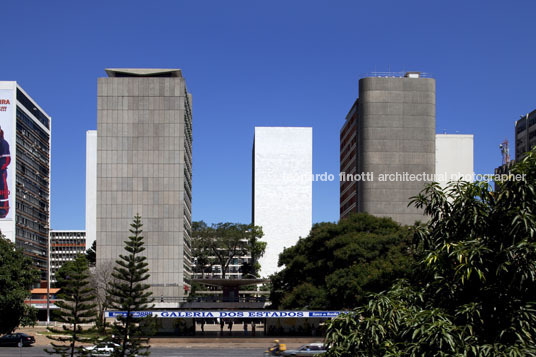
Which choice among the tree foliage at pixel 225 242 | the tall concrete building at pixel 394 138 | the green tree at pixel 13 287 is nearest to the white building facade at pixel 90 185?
the tree foliage at pixel 225 242

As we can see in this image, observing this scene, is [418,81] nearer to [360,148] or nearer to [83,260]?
[360,148]

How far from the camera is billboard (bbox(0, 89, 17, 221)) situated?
109438mm

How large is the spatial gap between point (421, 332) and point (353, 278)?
1649 inches

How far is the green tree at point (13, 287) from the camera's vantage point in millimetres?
46375

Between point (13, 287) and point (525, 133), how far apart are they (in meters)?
100

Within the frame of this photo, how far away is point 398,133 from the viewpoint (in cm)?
9275

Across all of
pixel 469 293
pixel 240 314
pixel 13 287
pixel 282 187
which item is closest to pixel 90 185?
pixel 282 187

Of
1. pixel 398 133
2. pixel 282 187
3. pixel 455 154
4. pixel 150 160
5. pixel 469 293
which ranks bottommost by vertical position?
pixel 469 293

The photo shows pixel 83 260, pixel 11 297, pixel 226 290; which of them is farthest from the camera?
pixel 226 290

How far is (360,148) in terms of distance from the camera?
93875mm

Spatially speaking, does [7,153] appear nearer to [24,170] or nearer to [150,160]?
[24,170]

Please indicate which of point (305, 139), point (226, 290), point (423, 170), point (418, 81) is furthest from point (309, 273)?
point (305, 139)

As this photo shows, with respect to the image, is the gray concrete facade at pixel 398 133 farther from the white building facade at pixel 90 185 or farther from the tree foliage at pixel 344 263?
the white building facade at pixel 90 185

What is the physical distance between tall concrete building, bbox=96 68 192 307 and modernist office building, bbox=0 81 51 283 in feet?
80.7
